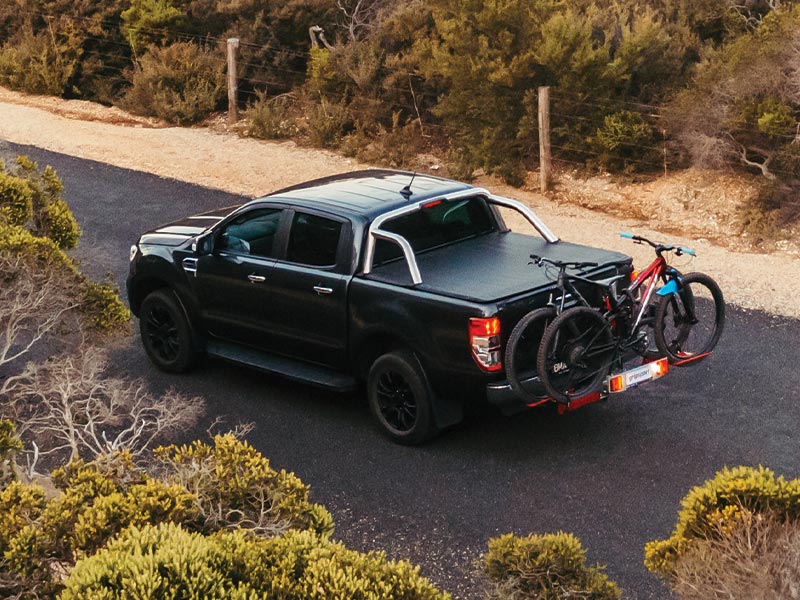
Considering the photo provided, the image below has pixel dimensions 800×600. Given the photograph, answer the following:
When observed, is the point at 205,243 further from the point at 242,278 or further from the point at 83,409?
the point at 83,409

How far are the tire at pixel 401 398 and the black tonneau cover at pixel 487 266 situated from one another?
0.60 meters

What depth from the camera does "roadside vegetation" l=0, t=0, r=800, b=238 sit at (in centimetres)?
1500

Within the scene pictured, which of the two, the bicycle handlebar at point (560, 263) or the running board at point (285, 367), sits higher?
the bicycle handlebar at point (560, 263)

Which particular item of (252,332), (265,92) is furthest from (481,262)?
(265,92)

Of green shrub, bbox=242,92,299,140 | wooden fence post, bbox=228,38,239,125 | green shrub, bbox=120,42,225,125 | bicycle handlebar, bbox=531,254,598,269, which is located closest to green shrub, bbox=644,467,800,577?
bicycle handlebar, bbox=531,254,598,269

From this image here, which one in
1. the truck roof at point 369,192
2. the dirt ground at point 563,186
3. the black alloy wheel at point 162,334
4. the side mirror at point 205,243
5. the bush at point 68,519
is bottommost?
the dirt ground at point 563,186

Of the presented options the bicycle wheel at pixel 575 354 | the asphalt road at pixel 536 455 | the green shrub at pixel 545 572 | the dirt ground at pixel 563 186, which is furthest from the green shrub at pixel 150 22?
→ the green shrub at pixel 545 572

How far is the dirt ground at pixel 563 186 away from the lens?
43.3 ft

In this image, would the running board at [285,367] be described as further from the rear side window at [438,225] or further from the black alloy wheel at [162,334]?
the rear side window at [438,225]

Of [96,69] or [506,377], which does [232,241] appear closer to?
[506,377]

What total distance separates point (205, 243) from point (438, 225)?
6.77 feet

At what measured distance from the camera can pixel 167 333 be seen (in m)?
10.5

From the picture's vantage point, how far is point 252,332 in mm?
9742

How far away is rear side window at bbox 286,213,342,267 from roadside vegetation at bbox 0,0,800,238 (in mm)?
7099
